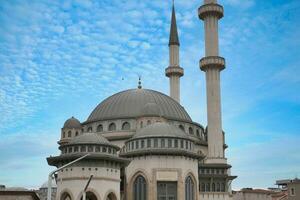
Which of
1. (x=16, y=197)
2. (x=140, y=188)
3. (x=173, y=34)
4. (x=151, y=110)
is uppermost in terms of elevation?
(x=173, y=34)

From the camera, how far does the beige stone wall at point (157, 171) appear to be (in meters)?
54.3

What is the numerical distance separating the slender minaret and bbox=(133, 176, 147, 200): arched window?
15676mm

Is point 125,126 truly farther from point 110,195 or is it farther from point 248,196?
point 248,196

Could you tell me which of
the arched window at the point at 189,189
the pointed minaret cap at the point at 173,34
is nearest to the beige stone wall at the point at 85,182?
the arched window at the point at 189,189

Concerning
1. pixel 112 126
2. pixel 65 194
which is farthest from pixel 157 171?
pixel 112 126

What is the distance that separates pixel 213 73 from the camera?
7025 cm

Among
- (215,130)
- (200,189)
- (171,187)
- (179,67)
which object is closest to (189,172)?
(171,187)

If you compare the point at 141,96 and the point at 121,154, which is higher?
the point at 141,96

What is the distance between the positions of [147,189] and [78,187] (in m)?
9.03

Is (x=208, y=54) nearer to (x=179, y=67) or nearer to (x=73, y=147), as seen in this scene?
(x=179, y=67)

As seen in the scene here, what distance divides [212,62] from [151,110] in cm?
1222

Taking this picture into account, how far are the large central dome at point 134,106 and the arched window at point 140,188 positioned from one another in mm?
13917

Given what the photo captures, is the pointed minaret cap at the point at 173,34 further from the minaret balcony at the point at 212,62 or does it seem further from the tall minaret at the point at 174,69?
the minaret balcony at the point at 212,62

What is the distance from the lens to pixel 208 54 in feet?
233
